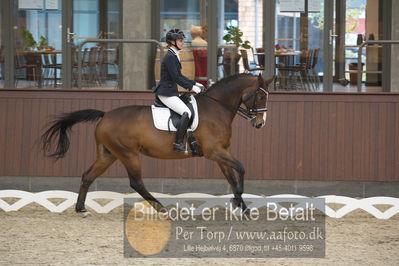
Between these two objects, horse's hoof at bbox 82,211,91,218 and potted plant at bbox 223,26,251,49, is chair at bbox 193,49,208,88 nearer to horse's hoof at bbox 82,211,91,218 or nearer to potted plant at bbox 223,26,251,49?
potted plant at bbox 223,26,251,49

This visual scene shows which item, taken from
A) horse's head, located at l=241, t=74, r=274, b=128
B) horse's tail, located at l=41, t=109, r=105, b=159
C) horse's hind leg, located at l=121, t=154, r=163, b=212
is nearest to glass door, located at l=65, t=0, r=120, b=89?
horse's tail, located at l=41, t=109, r=105, b=159

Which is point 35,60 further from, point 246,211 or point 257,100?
point 246,211

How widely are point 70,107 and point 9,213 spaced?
2168 millimetres

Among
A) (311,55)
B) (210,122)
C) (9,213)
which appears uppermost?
(311,55)

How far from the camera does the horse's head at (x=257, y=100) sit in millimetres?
9828

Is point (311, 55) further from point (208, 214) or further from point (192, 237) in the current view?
point (192, 237)

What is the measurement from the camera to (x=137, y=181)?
984 cm

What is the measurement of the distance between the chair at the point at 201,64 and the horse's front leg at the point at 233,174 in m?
2.84

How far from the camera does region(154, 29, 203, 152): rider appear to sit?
9.66 m

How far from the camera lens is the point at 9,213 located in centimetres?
1035

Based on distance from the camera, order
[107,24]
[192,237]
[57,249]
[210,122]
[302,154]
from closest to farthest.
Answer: [57,249]
[192,237]
[210,122]
[302,154]
[107,24]

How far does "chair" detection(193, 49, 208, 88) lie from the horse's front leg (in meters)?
2.84

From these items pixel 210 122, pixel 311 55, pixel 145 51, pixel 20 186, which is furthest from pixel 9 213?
pixel 311 55

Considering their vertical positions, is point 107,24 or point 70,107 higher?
point 107,24
